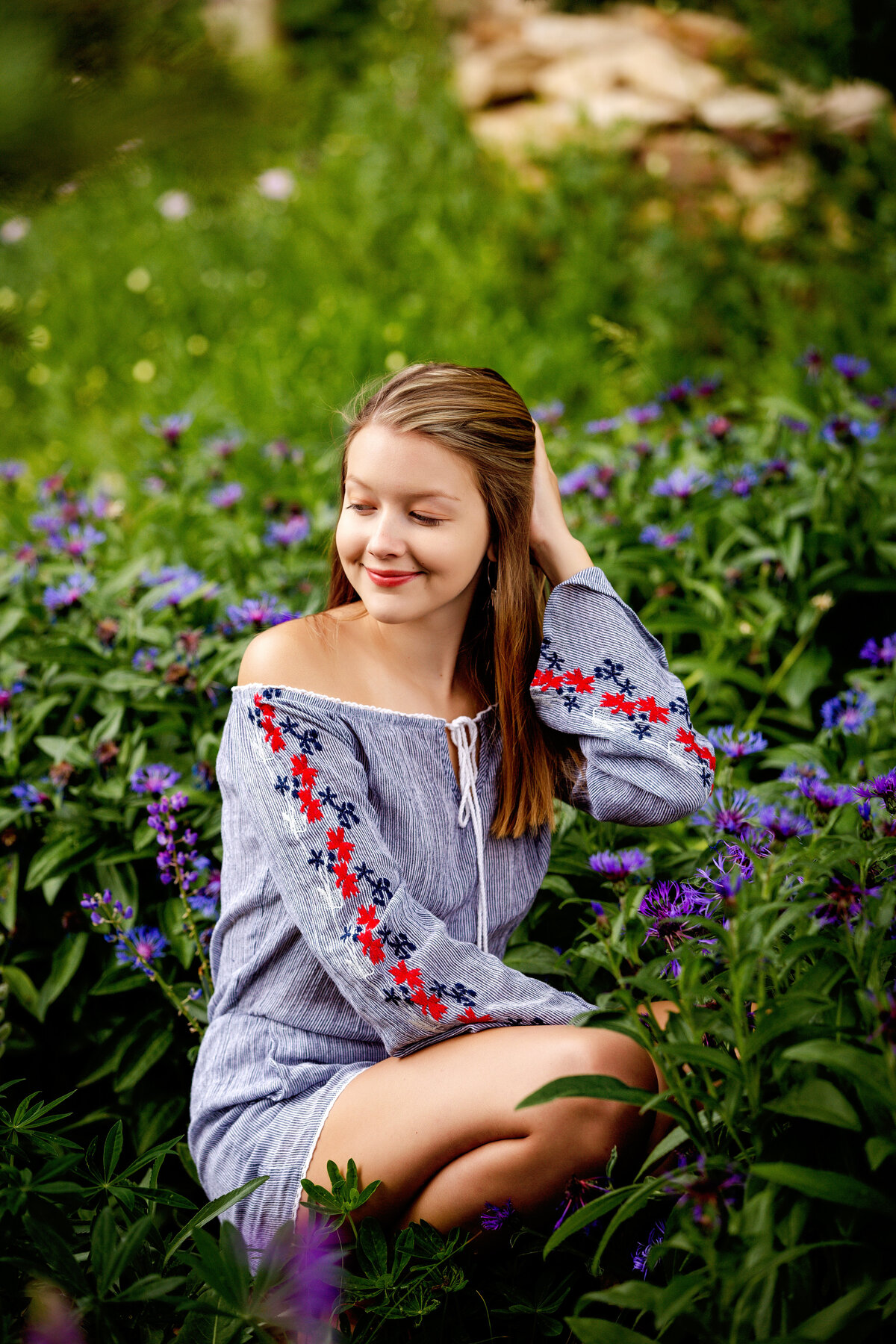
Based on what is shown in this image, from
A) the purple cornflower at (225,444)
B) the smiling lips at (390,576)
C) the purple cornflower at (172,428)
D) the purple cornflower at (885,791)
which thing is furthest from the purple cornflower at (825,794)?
the purple cornflower at (225,444)

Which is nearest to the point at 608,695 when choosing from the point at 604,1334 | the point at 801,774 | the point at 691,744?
the point at 691,744

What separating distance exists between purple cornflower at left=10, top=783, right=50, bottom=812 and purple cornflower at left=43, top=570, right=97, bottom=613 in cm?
43

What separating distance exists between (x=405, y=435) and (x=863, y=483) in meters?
1.40

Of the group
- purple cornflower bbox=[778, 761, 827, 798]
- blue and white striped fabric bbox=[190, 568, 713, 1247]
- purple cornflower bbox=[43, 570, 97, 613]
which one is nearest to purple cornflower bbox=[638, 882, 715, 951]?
blue and white striped fabric bbox=[190, 568, 713, 1247]

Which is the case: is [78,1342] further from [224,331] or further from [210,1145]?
[224,331]

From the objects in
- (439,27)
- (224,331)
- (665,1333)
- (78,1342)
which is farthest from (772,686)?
(439,27)

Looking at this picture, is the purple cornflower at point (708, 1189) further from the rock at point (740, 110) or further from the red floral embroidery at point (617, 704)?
the rock at point (740, 110)

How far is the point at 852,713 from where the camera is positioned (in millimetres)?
1891

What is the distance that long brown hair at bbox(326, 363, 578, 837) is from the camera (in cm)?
147

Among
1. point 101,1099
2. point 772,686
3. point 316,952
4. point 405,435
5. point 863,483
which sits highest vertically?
point 405,435

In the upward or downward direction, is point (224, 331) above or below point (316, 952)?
below

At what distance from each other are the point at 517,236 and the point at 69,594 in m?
3.57

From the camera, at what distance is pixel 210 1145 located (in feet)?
4.71

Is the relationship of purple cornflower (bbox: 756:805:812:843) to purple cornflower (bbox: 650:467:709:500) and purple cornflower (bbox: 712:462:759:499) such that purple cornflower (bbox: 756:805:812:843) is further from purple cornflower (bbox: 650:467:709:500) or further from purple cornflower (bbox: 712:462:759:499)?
purple cornflower (bbox: 712:462:759:499)
